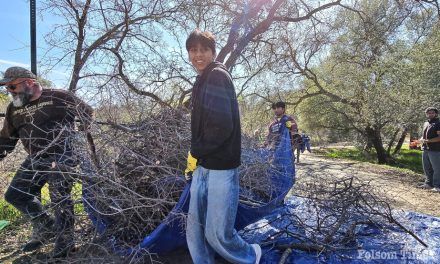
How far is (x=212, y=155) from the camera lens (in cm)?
232

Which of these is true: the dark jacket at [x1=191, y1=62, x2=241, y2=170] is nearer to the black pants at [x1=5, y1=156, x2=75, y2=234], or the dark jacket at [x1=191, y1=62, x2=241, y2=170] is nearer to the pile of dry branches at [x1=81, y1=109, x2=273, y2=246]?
the pile of dry branches at [x1=81, y1=109, x2=273, y2=246]

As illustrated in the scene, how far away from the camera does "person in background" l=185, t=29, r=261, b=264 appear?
226 centimetres

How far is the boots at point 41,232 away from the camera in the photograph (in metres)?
2.95

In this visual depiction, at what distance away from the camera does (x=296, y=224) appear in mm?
3535

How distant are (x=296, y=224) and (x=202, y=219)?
133 centimetres

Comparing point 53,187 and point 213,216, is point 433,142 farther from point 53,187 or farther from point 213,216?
point 53,187

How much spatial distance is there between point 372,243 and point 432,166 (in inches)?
186

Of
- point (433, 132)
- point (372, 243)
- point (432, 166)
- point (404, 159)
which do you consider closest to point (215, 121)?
point (372, 243)

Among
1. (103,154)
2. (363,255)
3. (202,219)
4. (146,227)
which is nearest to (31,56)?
(103,154)

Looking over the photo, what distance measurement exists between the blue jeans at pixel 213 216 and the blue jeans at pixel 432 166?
5755 mm

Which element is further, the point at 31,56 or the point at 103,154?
the point at 31,56

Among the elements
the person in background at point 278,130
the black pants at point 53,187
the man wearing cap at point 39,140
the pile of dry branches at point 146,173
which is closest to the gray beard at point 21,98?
the man wearing cap at point 39,140

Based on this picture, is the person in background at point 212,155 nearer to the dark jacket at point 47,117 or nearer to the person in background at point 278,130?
the dark jacket at point 47,117

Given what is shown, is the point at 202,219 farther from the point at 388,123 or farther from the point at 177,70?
the point at 388,123
